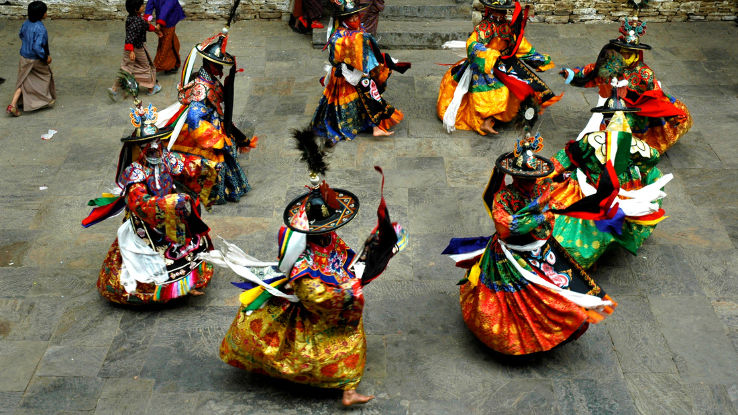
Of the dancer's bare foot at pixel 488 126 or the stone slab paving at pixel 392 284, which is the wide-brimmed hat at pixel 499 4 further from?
the stone slab paving at pixel 392 284

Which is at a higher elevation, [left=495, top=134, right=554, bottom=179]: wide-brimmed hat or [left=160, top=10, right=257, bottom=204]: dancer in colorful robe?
[left=495, top=134, right=554, bottom=179]: wide-brimmed hat

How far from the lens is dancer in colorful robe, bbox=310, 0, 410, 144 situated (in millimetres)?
7453

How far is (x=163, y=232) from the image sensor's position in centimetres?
549

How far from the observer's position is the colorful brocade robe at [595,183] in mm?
5801

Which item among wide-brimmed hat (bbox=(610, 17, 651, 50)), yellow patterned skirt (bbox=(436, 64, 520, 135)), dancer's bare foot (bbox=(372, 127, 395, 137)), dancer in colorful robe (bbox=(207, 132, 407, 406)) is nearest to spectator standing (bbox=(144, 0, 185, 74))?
dancer's bare foot (bbox=(372, 127, 395, 137))

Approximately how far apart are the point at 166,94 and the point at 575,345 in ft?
20.5

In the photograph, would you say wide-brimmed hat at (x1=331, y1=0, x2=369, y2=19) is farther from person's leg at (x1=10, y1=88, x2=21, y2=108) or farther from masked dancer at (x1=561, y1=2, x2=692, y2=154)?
person's leg at (x1=10, y1=88, x2=21, y2=108)

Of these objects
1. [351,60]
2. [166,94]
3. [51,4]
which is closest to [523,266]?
[351,60]

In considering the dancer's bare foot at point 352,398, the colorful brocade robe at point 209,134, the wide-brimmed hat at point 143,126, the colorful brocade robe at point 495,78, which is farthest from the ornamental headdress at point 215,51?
the dancer's bare foot at point 352,398

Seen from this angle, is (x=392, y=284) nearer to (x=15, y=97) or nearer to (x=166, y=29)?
(x=166, y=29)

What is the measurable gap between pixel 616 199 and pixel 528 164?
4.90 feet

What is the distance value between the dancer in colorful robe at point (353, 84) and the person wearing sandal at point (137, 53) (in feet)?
8.34

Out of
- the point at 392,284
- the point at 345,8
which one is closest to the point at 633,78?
the point at 345,8

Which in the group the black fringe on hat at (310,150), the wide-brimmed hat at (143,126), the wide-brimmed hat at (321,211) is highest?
the black fringe on hat at (310,150)
